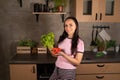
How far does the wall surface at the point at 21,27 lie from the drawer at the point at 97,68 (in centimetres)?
70

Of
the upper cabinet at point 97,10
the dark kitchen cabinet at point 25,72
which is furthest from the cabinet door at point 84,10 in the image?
the dark kitchen cabinet at point 25,72

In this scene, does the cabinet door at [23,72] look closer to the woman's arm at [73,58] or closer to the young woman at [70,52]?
the young woman at [70,52]

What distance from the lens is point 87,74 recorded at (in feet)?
8.26

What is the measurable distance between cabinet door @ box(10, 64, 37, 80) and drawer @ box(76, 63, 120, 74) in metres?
0.60

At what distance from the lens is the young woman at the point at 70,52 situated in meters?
1.89

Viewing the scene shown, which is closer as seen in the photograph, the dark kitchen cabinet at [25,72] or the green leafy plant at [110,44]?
the dark kitchen cabinet at [25,72]

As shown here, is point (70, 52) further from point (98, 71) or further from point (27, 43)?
point (27, 43)

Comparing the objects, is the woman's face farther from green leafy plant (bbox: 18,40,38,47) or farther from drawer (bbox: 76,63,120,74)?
green leafy plant (bbox: 18,40,38,47)

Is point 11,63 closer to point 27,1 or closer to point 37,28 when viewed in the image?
point 37,28

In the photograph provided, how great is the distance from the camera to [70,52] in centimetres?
194

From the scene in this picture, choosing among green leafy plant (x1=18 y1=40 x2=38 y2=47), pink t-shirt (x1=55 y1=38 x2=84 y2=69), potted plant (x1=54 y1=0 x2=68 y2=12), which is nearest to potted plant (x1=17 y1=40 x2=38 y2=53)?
green leafy plant (x1=18 y1=40 x2=38 y2=47)

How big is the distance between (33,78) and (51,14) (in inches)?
42.5

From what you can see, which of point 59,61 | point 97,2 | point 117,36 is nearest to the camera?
point 59,61

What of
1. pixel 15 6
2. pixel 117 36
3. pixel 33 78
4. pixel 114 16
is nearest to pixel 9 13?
pixel 15 6
